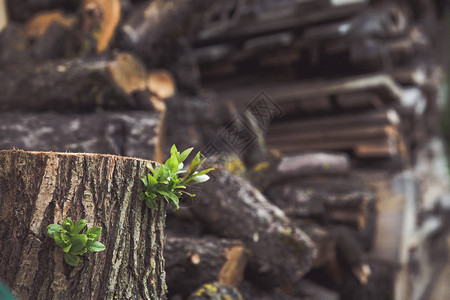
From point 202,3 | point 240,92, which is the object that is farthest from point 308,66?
point 202,3

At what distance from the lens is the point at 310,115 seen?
433cm

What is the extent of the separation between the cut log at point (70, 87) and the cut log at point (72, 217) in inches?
53.9

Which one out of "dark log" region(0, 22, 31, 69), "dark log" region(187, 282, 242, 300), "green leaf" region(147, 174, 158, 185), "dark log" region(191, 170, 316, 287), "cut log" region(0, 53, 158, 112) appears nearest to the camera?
"green leaf" region(147, 174, 158, 185)

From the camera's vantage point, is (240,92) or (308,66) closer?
(308,66)

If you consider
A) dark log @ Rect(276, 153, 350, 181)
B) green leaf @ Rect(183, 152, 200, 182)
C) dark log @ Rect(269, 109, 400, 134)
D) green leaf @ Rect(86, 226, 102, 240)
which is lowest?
green leaf @ Rect(86, 226, 102, 240)

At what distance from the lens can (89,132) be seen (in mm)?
2428

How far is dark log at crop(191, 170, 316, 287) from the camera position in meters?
2.28

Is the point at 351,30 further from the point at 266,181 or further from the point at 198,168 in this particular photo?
the point at 198,168

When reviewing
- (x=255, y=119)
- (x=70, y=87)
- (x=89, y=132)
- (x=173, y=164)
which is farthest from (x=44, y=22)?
(x=173, y=164)

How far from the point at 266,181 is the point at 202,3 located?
173 centimetres

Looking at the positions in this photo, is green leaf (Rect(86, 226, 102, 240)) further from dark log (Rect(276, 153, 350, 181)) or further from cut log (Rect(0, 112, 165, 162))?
dark log (Rect(276, 153, 350, 181))

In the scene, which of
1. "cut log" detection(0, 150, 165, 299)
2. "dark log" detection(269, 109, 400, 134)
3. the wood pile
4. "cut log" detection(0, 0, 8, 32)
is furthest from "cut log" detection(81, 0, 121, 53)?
"dark log" detection(269, 109, 400, 134)

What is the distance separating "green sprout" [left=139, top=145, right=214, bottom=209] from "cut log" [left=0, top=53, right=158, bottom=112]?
4.62 ft

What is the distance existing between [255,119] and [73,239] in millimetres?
1210
